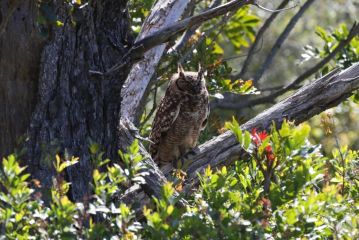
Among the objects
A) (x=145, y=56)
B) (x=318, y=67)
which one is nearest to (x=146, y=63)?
(x=145, y=56)

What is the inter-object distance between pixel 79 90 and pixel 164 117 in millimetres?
2564

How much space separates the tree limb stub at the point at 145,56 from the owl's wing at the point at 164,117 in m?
1.05

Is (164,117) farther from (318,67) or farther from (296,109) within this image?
(296,109)

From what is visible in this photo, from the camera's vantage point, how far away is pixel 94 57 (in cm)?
437

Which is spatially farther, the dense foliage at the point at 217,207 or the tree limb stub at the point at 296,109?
the tree limb stub at the point at 296,109

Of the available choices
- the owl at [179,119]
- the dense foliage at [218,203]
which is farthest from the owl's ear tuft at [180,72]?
the dense foliage at [218,203]

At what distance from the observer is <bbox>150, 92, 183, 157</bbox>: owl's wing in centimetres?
681

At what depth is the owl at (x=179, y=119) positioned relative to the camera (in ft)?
22.2

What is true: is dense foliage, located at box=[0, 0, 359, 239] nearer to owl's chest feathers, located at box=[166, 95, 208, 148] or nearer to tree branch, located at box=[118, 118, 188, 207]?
tree branch, located at box=[118, 118, 188, 207]

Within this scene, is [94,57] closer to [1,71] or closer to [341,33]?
[1,71]

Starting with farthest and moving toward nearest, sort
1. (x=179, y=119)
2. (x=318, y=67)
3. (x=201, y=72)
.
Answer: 1. (x=318, y=67)
2. (x=179, y=119)
3. (x=201, y=72)

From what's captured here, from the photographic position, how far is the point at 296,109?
5.10 meters

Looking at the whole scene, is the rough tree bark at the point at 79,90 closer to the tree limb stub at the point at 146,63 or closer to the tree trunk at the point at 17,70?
the tree trunk at the point at 17,70

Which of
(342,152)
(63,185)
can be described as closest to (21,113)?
(63,185)
